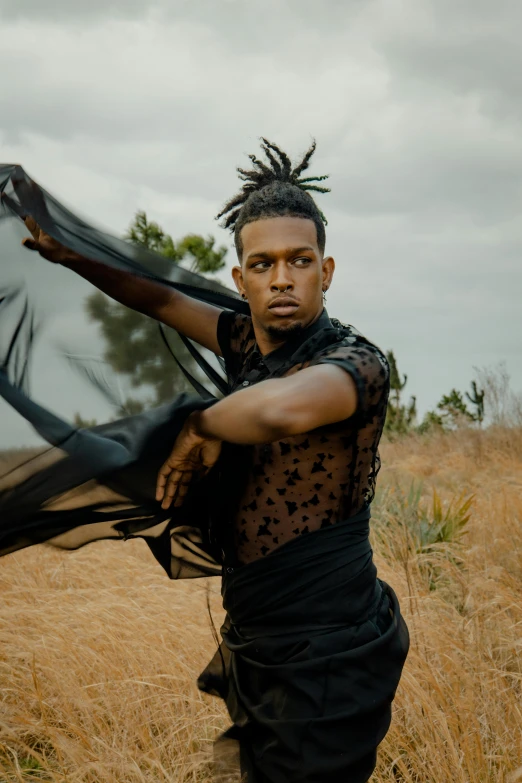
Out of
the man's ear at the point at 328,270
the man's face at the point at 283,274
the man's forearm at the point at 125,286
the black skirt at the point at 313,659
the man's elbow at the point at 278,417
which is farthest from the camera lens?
the man's forearm at the point at 125,286

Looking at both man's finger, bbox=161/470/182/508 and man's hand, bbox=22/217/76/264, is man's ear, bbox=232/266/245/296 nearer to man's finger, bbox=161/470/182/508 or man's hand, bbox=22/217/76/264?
man's hand, bbox=22/217/76/264

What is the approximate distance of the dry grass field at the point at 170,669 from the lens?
3176mm

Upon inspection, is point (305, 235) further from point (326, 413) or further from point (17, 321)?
point (17, 321)

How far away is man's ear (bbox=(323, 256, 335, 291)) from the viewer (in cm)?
223

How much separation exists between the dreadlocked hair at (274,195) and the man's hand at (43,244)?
1.80 ft

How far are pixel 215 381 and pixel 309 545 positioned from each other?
95cm

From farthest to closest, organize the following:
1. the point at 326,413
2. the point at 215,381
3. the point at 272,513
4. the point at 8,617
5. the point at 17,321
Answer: the point at 8,617, the point at 215,381, the point at 17,321, the point at 272,513, the point at 326,413

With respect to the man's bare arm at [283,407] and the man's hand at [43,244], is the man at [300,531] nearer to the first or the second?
the man's bare arm at [283,407]

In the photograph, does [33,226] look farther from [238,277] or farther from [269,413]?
[269,413]

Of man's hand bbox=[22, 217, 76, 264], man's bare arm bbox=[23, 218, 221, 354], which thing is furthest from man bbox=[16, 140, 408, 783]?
man's hand bbox=[22, 217, 76, 264]

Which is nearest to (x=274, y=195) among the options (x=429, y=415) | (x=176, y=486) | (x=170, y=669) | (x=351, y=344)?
(x=351, y=344)

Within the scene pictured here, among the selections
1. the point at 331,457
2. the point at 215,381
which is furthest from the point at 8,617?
the point at 331,457

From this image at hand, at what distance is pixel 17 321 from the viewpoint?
221cm

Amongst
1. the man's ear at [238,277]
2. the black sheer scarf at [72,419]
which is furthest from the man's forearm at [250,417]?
the man's ear at [238,277]
